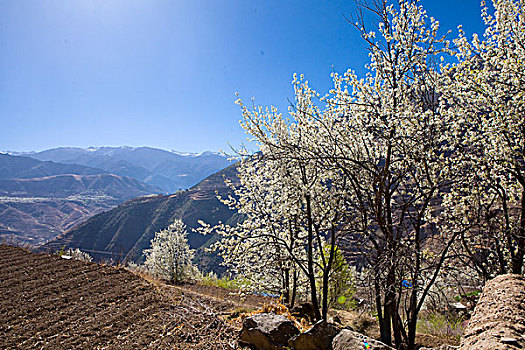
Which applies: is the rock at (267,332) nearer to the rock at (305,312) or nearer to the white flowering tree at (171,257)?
the rock at (305,312)

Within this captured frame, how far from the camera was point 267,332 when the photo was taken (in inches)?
172

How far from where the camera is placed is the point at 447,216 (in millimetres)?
6371

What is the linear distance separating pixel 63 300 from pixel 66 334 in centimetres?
214

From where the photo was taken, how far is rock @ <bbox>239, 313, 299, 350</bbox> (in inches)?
170

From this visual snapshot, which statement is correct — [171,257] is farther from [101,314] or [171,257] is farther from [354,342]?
[354,342]

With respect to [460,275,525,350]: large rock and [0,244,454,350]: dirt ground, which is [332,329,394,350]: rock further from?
[0,244,454,350]: dirt ground

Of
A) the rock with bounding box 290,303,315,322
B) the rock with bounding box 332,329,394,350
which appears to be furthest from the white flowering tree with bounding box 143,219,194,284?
the rock with bounding box 332,329,394,350

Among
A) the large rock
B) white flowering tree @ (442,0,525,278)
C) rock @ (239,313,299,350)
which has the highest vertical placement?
white flowering tree @ (442,0,525,278)

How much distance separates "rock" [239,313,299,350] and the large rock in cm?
261

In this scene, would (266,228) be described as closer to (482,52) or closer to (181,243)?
(482,52)

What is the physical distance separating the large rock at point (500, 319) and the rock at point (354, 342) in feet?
3.64

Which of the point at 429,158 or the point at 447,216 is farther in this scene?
the point at 447,216

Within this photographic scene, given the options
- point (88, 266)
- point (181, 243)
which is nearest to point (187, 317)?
point (88, 266)

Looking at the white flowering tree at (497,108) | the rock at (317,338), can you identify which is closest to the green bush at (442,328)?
the white flowering tree at (497,108)
